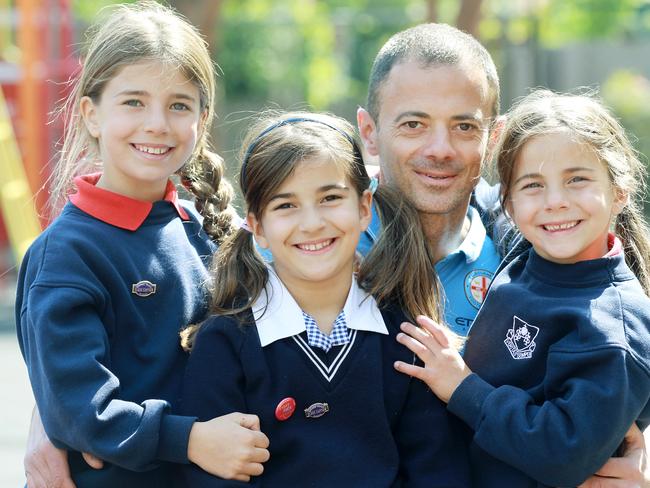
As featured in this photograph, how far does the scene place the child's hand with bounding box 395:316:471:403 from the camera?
310 centimetres

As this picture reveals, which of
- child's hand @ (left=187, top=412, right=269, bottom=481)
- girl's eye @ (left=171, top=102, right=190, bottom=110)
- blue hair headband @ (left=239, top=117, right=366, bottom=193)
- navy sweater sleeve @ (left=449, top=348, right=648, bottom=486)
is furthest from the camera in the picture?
girl's eye @ (left=171, top=102, right=190, bottom=110)

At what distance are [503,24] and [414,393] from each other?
13.8 meters

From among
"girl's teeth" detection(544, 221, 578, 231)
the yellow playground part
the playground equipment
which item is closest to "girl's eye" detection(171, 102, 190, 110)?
"girl's teeth" detection(544, 221, 578, 231)

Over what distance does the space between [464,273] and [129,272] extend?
1176 mm

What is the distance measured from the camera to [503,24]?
16.2 metres

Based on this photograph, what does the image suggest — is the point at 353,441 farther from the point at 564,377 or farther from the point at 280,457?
the point at 564,377

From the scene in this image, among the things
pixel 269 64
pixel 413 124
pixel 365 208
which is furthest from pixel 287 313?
pixel 269 64

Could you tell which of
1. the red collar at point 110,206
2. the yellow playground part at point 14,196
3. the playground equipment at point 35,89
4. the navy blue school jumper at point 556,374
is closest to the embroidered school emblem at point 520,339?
the navy blue school jumper at point 556,374

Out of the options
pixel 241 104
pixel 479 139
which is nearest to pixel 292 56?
pixel 241 104

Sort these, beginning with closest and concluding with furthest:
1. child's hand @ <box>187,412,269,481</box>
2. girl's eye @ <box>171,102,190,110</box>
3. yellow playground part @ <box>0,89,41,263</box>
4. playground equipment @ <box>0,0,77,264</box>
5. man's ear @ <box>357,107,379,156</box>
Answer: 1. child's hand @ <box>187,412,269,481</box>
2. girl's eye @ <box>171,102,190,110</box>
3. man's ear @ <box>357,107,379,156</box>
4. yellow playground part @ <box>0,89,41,263</box>
5. playground equipment @ <box>0,0,77,264</box>

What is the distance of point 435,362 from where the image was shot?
3.12 metres

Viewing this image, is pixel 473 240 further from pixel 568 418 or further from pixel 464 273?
pixel 568 418

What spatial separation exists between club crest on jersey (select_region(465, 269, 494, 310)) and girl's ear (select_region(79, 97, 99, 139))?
4.37 ft

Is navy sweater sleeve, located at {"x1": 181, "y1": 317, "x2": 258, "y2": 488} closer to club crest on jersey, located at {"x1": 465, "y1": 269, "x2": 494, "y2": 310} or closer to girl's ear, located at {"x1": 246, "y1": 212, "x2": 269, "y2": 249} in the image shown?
girl's ear, located at {"x1": 246, "y1": 212, "x2": 269, "y2": 249}
